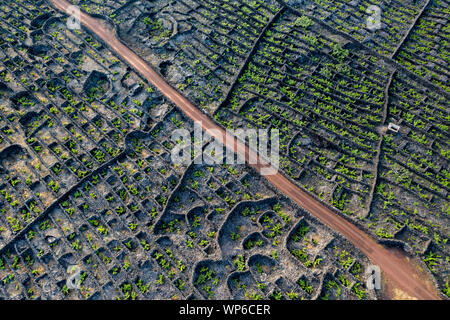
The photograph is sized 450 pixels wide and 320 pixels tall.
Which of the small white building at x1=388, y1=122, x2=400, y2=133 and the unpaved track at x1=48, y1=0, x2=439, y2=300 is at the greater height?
the small white building at x1=388, y1=122, x2=400, y2=133

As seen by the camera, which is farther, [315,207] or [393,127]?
[393,127]

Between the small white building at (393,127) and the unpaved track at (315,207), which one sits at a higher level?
the small white building at (393,127)

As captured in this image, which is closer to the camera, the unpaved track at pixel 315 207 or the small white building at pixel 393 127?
the unpaved track at pixel 315 207

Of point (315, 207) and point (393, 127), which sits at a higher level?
point (393, 127)

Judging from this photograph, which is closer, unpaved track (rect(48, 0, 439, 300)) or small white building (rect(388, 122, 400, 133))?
unpaved track (rect(48, 0, 439, 300))
